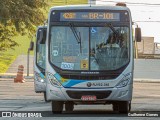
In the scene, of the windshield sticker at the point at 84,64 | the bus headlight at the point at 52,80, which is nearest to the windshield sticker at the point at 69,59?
the windshield sticker at the point at 84,64

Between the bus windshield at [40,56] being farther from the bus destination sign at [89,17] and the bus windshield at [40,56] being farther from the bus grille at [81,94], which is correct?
the bus grille at [81,94]

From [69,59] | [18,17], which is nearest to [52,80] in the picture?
[69,59]

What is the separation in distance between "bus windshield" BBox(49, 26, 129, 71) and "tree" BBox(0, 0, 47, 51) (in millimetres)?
29898

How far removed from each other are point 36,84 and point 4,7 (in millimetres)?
23512

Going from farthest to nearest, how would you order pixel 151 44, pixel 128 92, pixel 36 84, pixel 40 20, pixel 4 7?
pixel 151 44, pixel 40 20, pixel 4 7, pixel 36 84, pixel 128 92

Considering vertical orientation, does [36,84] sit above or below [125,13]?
below

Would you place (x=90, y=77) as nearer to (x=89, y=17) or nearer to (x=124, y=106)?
(x=124, y=106)

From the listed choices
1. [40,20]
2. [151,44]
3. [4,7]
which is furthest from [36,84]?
[151,44]

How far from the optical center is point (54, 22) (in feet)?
57.7

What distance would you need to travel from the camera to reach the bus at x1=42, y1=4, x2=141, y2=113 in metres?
17.1

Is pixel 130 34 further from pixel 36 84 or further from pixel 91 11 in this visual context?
pixel 36 84

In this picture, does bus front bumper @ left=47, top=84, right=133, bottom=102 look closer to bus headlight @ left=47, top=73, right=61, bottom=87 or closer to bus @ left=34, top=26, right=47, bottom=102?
bus headlight @ left=47, top=73, right=61, bottom=87

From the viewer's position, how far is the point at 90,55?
17516mm

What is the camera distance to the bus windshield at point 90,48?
1741 cm
